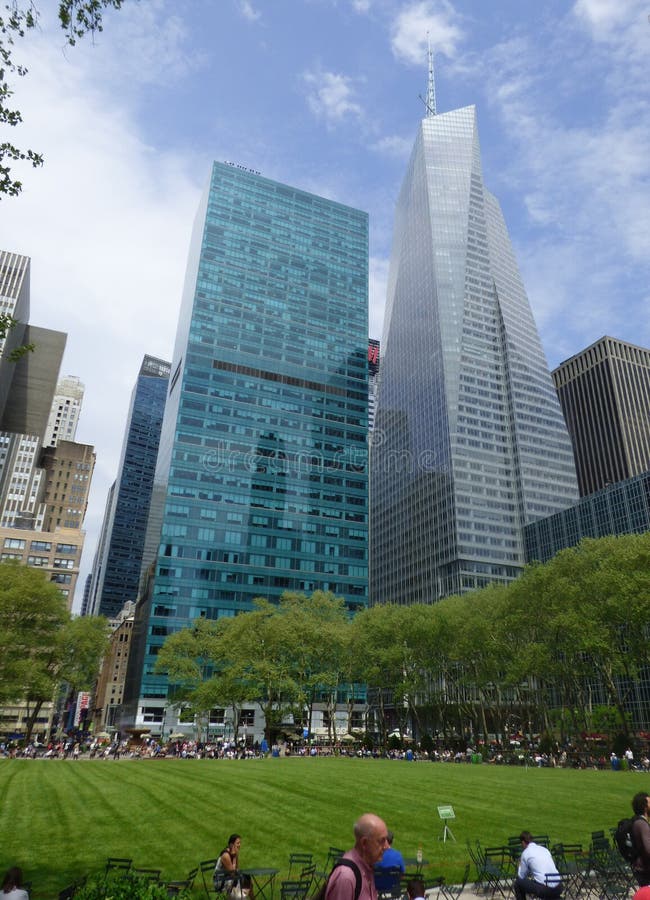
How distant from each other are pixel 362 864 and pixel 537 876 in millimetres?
9569

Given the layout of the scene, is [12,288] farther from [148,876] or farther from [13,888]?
[148,876]

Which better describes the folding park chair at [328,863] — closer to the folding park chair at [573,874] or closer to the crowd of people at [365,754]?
the folding park chair at [573,874]

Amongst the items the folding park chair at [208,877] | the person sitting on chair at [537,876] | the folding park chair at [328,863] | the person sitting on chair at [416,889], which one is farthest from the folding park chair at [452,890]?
the folding park chair at [208,877]

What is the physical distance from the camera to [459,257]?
638 ft

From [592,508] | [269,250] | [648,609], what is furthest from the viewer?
[269,250]

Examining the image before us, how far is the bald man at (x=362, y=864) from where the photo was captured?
17.5 feet

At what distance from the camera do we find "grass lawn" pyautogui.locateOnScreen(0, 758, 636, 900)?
1797 centimetres

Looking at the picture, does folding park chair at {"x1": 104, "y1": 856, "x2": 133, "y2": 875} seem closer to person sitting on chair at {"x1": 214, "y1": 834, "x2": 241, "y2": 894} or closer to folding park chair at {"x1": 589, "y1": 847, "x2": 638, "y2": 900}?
person sitting on chair at {"x1": 214, "y1": 834, "x2": 241, "y2": 894}

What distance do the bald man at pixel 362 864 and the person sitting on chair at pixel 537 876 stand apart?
9249 millimetres

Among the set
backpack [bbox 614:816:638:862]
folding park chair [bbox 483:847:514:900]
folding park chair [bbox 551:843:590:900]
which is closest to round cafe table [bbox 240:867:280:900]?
folding park chair [bbox 483:847:514:900]

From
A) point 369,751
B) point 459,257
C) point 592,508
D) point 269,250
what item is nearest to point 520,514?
point 592,508

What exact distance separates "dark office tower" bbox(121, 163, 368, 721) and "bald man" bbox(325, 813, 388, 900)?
117 metres

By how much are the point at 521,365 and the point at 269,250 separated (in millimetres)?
82395

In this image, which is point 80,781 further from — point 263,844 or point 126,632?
point 126,632
